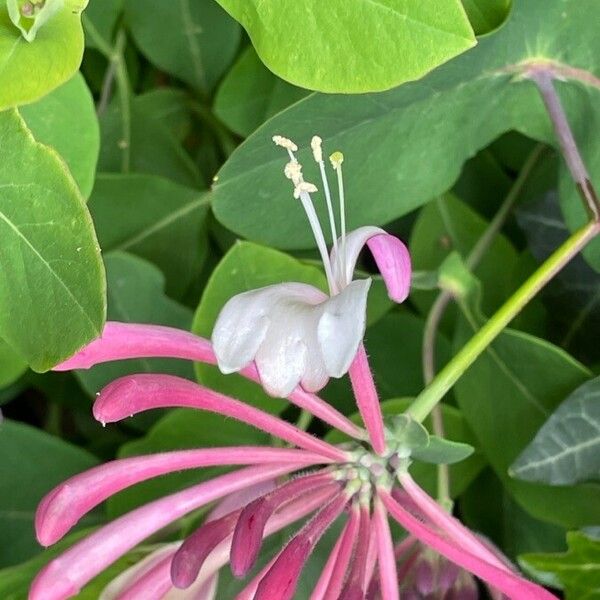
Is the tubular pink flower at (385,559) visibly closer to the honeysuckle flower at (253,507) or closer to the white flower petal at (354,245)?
the honeysuckle flower at (253,507)

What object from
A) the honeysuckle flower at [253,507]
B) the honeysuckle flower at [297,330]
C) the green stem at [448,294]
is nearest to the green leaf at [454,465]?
the green stem at [448,294]

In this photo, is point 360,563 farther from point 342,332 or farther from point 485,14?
point 485,14

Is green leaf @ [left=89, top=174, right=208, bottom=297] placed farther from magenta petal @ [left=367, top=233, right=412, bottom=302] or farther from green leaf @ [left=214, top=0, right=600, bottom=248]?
magenta petal @ [left=367, top=233, right=412, bottom=302]

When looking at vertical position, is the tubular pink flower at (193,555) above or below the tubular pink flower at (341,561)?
above

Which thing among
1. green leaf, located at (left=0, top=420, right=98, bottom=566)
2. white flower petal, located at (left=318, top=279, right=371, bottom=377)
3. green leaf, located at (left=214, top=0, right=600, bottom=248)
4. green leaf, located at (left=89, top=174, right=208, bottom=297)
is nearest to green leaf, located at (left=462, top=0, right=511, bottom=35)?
green leaf, located at (left=214, top=0, right=600, bottom=248)

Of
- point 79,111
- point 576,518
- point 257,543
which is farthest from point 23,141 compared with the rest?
point 576,518

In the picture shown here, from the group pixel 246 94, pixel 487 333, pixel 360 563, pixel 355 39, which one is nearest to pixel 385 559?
pixel 360 563
